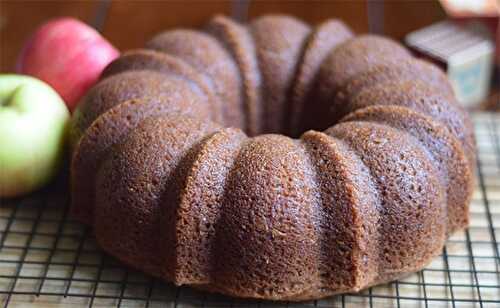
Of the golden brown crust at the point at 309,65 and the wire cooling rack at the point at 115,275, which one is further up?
the golden brown crust at the point at 309,65

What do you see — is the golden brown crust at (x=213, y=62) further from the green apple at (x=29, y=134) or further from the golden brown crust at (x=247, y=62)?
the green apple at (x=29, y=134)

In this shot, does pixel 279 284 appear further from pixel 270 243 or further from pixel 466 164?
pixel 466 164

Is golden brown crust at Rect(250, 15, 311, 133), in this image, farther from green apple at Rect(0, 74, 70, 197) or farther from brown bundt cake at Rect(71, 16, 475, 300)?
green apple at Rect(0, 74, 70, 197)

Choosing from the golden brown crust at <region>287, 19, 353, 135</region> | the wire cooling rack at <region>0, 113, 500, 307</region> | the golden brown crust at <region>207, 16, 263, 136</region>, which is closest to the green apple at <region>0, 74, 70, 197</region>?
the wire cooling rack at <region>0, 113, 500, 307</region>

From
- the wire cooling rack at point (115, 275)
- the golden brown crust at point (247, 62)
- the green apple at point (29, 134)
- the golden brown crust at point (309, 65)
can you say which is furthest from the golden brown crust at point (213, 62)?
the wire cooling rack at point (115, 275)

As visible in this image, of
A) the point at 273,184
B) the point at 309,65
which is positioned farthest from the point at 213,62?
the point at 273,184

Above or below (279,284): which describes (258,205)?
above

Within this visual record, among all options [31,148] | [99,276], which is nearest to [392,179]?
[99,276]
